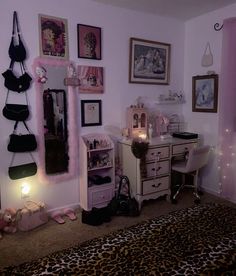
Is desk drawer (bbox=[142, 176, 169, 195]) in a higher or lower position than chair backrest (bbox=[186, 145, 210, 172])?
lower

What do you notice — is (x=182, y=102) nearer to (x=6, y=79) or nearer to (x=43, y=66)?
(x=43, y=66)

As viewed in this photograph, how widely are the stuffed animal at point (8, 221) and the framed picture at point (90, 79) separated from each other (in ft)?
5.08

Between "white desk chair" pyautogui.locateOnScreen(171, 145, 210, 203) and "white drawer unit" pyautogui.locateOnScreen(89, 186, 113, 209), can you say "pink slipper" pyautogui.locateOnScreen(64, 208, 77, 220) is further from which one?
"white desk chair" pyautogui.locateOnScreen(171, 145, 210, 203)

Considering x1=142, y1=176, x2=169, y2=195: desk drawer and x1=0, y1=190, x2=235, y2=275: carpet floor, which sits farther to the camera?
x1=142, y1=176, x2=169, y2=195: desk drawer

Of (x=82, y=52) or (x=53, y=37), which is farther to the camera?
(x=82, y=52)

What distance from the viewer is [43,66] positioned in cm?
281

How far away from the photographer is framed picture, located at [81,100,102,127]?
316 centimetres

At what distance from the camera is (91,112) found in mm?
3215

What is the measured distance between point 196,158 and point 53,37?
2.18 meters


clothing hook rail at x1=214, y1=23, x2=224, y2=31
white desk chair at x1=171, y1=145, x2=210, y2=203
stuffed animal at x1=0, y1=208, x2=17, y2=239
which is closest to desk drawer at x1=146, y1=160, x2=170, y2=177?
white desk chair at x1=171, y1=145, x2=210, y2=203

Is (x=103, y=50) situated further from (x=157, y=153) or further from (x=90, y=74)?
(x=157, y=153)

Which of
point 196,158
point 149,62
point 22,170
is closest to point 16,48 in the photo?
point 22,170

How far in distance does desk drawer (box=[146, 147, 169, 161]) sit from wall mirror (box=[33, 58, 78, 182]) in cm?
88

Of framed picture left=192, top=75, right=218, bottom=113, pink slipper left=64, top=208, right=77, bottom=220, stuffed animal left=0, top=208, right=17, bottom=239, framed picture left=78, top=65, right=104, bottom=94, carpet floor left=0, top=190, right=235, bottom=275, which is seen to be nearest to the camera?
carpet floor left=0, top=190, right=235, bottom=275
